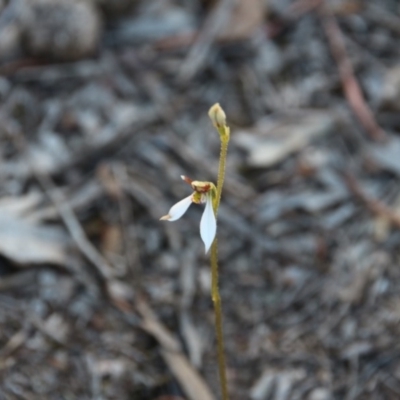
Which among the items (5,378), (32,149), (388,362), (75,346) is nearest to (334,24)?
(32,149)

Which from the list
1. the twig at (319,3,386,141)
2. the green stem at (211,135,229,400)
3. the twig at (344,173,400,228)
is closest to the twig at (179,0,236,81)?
the twig at (319,3,386,141)

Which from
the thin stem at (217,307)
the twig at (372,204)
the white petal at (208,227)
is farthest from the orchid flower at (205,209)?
the twig at (372,204)

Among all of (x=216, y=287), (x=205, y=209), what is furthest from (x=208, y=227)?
(x=216, y=287)

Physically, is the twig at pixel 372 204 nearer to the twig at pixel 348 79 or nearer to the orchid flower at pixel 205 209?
the twig at pixel 348 79

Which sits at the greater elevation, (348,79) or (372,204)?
(348,79)

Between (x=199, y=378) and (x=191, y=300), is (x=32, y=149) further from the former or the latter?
(x=199, y=378)

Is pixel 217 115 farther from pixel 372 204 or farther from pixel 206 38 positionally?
pixel 206 38

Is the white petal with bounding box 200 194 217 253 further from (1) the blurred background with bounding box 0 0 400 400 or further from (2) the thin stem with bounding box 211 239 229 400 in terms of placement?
(1) the blurred background with bounding box 0 0 400 400
